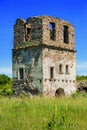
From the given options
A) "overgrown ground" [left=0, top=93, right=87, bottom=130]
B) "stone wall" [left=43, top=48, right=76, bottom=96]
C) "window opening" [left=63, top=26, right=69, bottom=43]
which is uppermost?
"window opening" [left=63, top=26, right=69, bottom=43]

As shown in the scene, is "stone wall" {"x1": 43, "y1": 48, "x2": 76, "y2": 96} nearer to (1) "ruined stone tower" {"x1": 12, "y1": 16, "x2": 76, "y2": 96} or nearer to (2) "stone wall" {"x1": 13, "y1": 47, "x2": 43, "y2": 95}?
(1) "ruined stone tower" {"x1": 12, "y1": 16, "x2": 76, "y2": 96}

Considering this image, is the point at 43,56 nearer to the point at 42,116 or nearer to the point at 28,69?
the point at 28,69

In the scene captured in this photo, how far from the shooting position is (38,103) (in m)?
15.5

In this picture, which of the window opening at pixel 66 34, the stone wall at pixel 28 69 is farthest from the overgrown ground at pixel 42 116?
the window opening at pixel 66 34

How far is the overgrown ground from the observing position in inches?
405

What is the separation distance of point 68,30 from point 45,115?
1715 cm

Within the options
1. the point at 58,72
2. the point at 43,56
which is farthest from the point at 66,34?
the point at 43,56

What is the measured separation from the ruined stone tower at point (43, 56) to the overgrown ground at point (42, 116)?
10941mm

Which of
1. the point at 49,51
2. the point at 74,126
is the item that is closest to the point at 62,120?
the point at 74,126

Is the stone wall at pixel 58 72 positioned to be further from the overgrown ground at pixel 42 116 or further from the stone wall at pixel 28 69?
the overgrown ground at pixel 42 116

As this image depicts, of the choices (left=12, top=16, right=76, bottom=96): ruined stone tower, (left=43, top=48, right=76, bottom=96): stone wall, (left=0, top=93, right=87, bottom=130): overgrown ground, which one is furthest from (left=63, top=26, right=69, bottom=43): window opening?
(left=0, top=93, right=87, bottom=130): overgrown ground

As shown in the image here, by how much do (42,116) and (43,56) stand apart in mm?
13698

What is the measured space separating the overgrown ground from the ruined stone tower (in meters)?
10.9

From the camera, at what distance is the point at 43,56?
2620 centimetres
